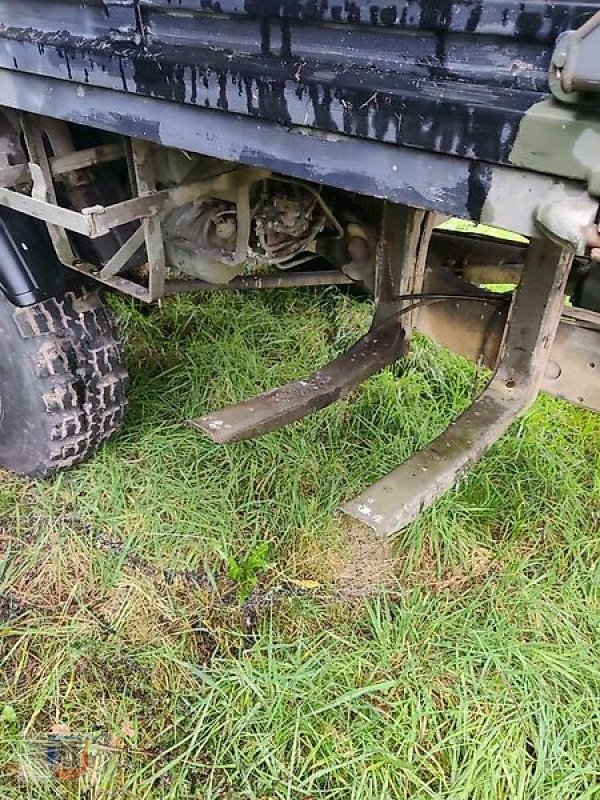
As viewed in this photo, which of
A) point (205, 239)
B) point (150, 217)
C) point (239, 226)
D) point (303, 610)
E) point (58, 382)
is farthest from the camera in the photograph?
point (58, 382)

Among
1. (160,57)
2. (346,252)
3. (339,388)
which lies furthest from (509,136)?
(346,252)

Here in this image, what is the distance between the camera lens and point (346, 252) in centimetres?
237

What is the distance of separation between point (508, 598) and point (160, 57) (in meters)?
1.66

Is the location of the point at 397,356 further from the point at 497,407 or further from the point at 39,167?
the point at 39,167

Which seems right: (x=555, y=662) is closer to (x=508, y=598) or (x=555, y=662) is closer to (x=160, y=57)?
(x=508, y=598)

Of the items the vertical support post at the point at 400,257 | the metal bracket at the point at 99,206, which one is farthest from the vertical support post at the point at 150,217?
the vertical support post at the point at 400,257

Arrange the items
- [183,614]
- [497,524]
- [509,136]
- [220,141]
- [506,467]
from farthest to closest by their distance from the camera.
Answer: [506,467]
[497,524]
[183,614]
[220,141]
[509,136]

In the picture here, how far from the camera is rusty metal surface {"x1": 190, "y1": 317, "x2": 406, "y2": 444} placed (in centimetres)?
185

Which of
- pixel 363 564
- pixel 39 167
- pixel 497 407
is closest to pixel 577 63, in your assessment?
pixel 497 407

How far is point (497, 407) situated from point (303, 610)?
0.79 m

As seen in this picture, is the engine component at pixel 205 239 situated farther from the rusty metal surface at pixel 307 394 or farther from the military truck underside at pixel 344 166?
the rusty metal surface at pixel 307 394

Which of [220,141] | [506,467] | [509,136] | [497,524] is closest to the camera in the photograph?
[509,136]

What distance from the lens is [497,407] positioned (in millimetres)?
1951

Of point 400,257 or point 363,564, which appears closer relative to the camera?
point 400,257
